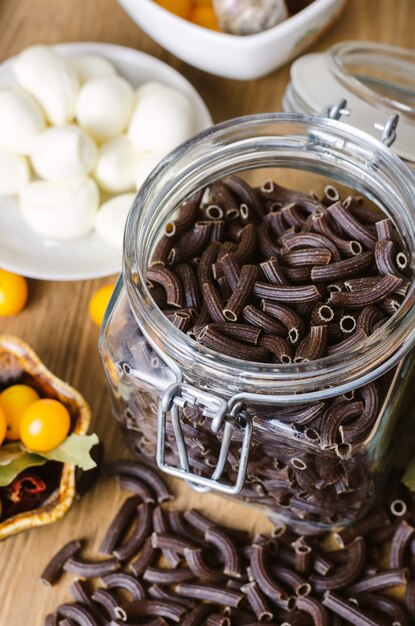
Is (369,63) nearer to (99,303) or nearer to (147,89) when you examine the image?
(147,89)

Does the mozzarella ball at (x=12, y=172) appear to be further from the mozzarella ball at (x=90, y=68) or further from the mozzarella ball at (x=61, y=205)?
the mozzarella ball at (x=90, y=68)

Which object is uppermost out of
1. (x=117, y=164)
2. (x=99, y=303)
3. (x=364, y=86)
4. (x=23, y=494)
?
(x=364, y=86)

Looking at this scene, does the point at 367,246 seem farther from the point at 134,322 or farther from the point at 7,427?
the point at 7,427

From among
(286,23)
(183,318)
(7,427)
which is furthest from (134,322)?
(286,23)

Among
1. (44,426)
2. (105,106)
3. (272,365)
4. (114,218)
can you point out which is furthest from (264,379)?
(105,106)

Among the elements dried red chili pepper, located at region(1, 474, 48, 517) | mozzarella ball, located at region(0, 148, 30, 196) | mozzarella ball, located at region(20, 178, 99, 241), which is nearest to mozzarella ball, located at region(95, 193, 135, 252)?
mozzarella ball, located at region(20, 178, 99, 241)
